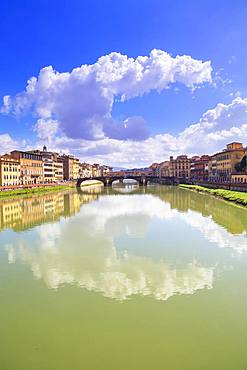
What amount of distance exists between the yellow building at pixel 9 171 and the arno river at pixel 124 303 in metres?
44.7

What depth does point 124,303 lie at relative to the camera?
28.6 feet

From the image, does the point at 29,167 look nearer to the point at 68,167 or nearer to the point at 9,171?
the point at 9,171

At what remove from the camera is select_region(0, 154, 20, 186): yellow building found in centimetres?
5898

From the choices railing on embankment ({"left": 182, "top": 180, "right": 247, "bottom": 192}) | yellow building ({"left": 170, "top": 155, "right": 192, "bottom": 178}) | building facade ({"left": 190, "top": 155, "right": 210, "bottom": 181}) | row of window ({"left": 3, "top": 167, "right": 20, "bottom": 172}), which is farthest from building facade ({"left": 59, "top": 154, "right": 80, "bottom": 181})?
railing on embankment ({"left": 182, "top": 180, "right": 247, "bottom": 192})

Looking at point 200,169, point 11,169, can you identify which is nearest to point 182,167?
point 200,169

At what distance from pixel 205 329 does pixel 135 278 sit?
3.78 meters

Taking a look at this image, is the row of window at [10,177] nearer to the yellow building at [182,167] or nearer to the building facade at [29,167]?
the building facade at [29,167]

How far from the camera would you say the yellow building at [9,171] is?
58981 mm

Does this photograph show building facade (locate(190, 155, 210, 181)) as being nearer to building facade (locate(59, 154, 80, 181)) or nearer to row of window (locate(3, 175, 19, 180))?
building facade (locate(59, 154, 80, 181))

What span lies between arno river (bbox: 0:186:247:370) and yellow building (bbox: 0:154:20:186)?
44.7m

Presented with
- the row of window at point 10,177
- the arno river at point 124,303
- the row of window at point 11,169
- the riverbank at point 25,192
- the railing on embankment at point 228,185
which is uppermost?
the row of window at point 11,169

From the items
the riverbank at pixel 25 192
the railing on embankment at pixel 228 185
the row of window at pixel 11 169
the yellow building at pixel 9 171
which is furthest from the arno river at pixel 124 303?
the row of window at pixel 11 169

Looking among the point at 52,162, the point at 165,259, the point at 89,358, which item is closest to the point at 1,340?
the point at 89,358

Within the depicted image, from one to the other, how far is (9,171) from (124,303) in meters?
58.6
